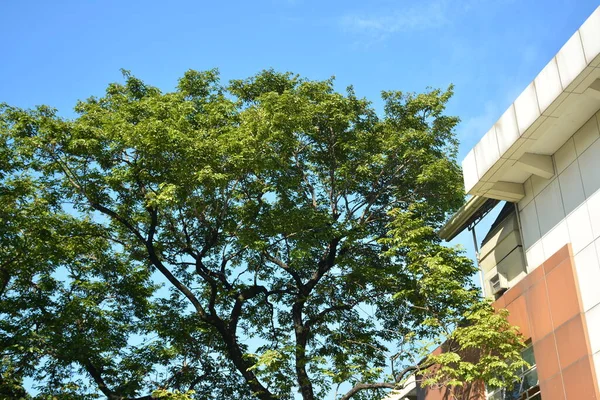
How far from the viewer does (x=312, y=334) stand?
24141 mm

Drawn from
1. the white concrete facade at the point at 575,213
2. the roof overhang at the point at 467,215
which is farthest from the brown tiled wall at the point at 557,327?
the roof overhang at the point at 467,215

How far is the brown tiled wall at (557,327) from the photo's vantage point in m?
14.9

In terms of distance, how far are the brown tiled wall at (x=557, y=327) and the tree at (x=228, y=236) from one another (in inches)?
72.1

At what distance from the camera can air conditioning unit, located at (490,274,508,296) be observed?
61.2ft

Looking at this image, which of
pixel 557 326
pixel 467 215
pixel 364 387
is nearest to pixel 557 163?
pixel 557 326

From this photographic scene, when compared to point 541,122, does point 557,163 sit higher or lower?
lower

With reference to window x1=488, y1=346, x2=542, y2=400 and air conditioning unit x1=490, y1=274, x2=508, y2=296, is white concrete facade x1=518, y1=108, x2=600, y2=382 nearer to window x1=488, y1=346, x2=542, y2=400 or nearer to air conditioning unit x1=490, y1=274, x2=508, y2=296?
air conditioning unit x1=490, y1=274, x2=508, y2=296

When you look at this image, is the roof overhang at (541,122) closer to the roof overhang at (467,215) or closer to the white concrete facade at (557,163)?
the white concrete facade at (557,163)

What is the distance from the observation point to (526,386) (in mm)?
17000

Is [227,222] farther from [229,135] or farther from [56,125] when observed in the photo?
[56,125]

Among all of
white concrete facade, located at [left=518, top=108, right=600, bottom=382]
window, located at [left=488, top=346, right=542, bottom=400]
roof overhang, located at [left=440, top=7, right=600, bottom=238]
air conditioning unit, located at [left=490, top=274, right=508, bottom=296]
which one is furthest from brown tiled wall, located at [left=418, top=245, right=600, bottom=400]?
roof overhang, located at [left=440, top=7, right=600, bottom=238]

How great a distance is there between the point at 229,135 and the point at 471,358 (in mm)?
8099

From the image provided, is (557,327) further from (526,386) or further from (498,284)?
(498,284)

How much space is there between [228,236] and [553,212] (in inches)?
362
